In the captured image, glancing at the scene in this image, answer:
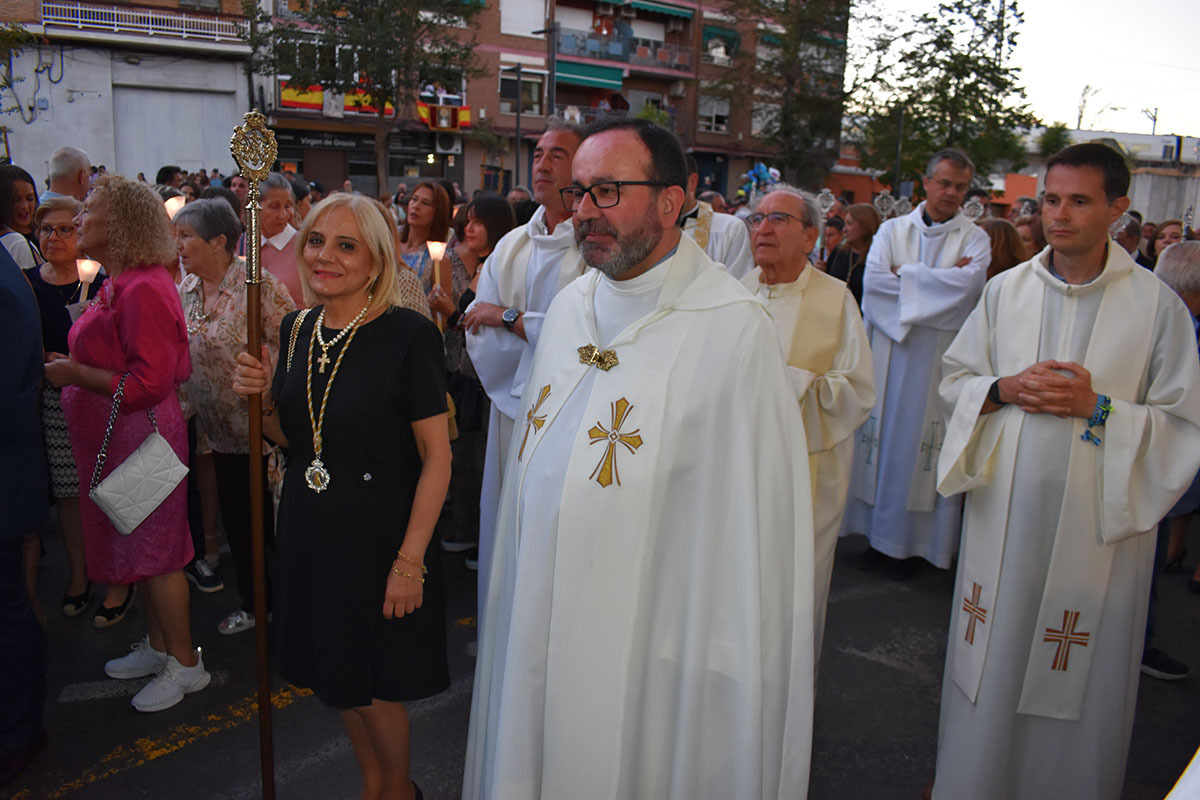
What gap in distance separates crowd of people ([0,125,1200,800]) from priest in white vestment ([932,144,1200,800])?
11 millimetres

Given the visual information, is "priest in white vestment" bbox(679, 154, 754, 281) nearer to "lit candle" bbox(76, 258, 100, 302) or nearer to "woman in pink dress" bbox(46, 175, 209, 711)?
"woman in pink dress" bbox(46, 175, 209, 711)

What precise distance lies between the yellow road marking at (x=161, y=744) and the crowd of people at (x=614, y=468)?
236 millimetres

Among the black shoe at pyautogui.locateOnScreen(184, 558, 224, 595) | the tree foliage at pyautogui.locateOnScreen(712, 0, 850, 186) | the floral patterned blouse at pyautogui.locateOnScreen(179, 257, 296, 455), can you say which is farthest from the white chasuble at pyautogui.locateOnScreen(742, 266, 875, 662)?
the tree foliage at pyautogui.locateOnScreen(712, 0, 850, 186)

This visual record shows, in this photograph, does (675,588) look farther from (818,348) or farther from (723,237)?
(723,237)

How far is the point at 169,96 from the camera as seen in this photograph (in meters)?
29.0

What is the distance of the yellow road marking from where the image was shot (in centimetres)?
334

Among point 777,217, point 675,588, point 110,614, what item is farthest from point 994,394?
point 110,614

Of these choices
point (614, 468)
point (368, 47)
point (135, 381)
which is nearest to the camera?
point (614, 468)

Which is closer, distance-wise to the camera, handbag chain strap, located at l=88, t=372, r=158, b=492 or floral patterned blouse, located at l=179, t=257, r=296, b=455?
handbag chain strap, located at l=88, t=372, r=158, b=492

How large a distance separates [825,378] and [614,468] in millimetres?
1567

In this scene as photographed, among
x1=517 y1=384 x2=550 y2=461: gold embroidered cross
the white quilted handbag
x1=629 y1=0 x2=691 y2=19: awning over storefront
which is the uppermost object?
x1=629 y1=0 x2=691 y2=19: awning over storefront

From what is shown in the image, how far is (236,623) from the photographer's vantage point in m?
4.58

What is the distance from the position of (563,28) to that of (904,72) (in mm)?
15091

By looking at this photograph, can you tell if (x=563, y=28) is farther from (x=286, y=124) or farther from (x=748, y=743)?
(x=748, y=743)
